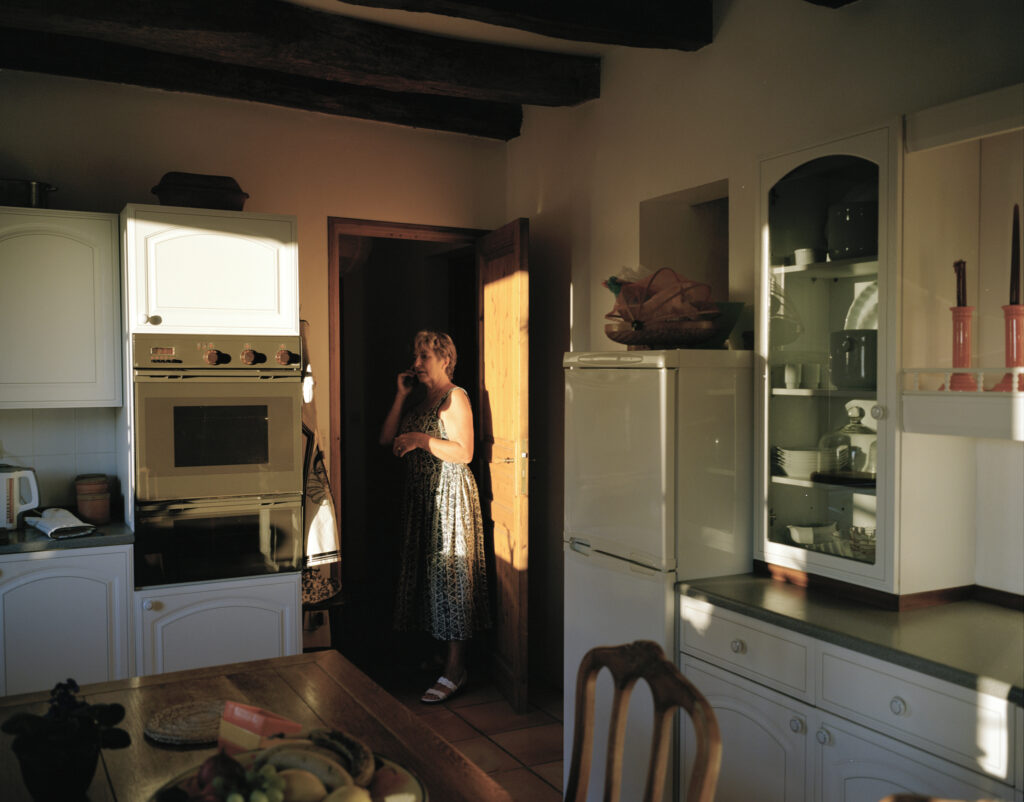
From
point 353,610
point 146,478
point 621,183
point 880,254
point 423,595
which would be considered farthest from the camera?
point 353,610

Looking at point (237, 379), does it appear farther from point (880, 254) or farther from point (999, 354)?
point (999, 354)

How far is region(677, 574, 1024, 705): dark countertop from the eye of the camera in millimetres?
1751

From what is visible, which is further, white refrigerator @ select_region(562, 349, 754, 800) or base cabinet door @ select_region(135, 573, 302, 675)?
base cabinet door @ select_region(135, 573, 302, 675)

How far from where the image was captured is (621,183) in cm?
359

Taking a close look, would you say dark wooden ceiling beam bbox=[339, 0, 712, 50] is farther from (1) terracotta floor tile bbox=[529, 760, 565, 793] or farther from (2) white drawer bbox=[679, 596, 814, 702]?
(1) terracotta floor tile bbox=[529, 760, 565, 793]

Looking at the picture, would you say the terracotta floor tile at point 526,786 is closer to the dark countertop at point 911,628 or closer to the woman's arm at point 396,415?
the dark countertop at point 911,628

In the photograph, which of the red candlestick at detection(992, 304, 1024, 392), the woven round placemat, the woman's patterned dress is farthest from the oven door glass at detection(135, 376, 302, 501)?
the red candlestick at detection(992, 304, 1024, 392)

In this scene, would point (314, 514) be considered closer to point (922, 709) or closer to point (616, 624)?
point (616, 624)

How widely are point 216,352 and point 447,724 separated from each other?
1831mm

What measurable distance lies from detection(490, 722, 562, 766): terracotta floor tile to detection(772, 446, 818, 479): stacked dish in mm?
1585

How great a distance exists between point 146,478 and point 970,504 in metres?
2.68

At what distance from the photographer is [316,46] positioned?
3.19m

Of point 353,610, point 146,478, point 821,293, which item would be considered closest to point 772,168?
point 821,293

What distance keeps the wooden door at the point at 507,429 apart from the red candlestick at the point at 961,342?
1.96 meters
